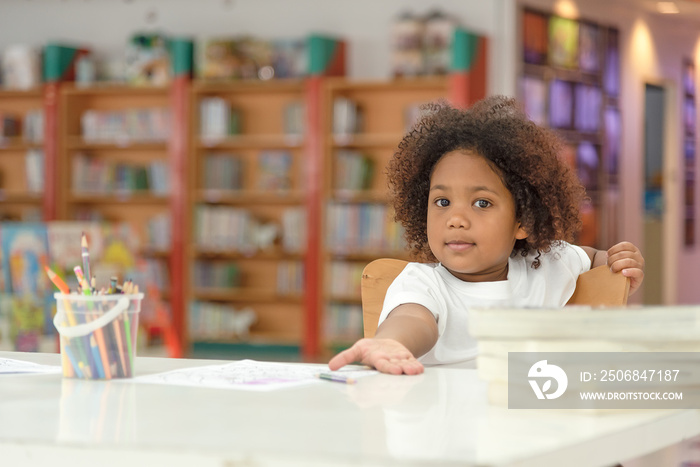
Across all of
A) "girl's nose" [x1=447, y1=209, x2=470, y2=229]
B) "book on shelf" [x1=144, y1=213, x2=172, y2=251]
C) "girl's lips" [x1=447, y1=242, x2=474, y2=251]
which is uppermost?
"girl's nose" [x1=447, y1=209, x2=470, y2=229]

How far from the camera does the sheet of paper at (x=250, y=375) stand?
1.17 metres

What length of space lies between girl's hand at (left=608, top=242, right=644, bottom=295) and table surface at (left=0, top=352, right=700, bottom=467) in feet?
2.01

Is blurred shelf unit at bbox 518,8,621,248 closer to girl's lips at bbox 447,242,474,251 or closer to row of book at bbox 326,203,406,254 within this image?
row of book at bbox 326,203,406,254

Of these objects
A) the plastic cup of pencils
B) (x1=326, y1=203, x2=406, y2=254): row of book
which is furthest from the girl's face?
(x1=326, y1=203, x2=406, y2=254): row of book

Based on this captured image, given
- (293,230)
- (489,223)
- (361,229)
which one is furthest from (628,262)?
(293,230)

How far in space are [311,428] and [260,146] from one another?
20.9 feet

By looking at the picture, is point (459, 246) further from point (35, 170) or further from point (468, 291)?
point (35, 170)

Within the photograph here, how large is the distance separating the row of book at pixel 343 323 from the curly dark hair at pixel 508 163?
484cm

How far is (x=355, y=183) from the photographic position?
6.71m

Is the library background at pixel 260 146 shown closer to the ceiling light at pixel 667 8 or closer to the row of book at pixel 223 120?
the row of book at pixel 223 120

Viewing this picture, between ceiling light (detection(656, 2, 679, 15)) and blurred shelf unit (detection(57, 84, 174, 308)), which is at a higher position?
ceiling light (detection(656, 2, 679, 15))

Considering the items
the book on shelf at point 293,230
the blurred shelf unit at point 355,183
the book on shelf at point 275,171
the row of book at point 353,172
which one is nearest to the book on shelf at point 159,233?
the book on shelf at point 275,171

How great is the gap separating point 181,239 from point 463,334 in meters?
5.61

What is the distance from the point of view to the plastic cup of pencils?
121cm
